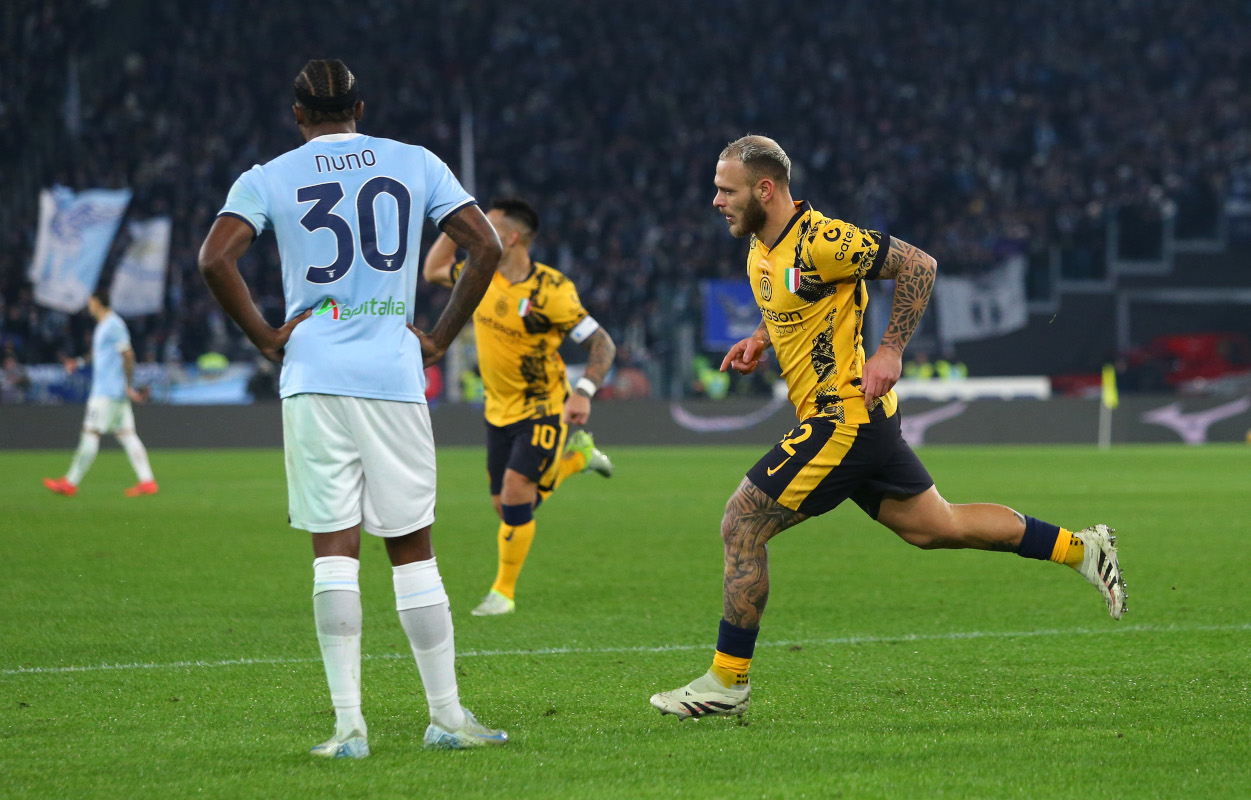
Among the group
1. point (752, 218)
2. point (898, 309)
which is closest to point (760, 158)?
point (752, 218)

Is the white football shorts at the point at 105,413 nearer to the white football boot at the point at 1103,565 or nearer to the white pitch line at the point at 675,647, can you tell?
the white pitch line at the point at 675,647

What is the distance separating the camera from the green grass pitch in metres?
3.93

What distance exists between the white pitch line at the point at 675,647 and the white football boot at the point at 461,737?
5.54ft

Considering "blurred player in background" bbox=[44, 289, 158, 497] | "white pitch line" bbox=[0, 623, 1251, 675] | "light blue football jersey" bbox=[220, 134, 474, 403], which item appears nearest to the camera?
"light blue football jersey" bbox=[220, 134, 474, 403]

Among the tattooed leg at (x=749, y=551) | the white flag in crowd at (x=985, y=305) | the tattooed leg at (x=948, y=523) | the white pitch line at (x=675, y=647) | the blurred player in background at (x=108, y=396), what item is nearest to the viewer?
the tattooed leg at (x=749, y=551)

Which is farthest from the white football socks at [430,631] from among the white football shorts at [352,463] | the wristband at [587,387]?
the wristband at [587,387]

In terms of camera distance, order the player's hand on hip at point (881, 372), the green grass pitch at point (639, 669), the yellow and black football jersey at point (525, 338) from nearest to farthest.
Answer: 1. the green grass pitch at point (639, 669)
2. the player's hand on hip at point (881, 372)
3. the yellow and black football jersey at point (525, 338)

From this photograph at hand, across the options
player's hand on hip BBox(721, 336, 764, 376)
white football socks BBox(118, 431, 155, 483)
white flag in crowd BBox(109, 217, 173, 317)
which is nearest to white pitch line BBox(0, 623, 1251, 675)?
player's hand on hip BBox(721, 336, 764, 376)

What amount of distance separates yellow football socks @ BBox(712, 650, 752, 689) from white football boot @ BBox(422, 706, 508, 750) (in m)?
0.80

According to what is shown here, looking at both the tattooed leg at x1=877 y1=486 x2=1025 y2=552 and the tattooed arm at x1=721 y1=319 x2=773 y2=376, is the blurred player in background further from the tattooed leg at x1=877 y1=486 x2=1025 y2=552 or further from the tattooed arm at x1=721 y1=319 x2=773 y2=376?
the tattooed leg at x1=877 y1=486 x2=1025 y2=552

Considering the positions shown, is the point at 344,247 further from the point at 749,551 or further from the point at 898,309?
the point at 898,309

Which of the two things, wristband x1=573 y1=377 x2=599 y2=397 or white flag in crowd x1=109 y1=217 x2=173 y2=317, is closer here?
wristband x1=573 y1=377 x2=599 y2=397

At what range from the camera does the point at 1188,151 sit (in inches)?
1388

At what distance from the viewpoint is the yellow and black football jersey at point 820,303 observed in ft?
15.4
